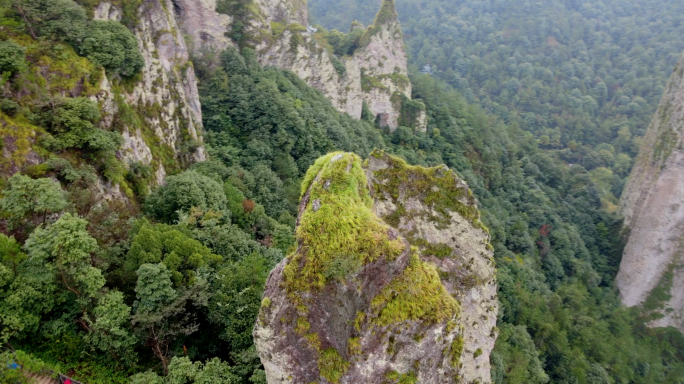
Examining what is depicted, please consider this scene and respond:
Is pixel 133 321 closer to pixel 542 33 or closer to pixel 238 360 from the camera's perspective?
pixel 238 360

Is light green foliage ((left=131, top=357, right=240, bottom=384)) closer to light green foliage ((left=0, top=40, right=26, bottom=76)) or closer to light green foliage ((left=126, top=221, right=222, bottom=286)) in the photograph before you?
light green foliage ((left=126, top=221, right=222, bottom=286))

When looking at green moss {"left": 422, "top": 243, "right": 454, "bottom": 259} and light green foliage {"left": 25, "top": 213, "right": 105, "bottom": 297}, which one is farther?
green moss {"left": 422, "top": 243, "right": 454, "bottom": 259}

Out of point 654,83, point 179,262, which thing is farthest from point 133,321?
point 654,83

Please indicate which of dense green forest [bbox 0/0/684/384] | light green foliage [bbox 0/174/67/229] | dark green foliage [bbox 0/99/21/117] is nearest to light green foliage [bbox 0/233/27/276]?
dense green forest [bbox 0/0/684/384]

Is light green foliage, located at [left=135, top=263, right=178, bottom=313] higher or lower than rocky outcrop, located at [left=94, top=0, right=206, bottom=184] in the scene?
lower

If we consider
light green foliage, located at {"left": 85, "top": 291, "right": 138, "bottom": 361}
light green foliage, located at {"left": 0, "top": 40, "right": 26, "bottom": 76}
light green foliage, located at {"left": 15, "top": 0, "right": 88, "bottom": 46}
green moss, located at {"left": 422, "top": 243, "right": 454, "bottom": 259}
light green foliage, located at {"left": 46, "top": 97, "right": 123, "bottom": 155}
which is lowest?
light green foliage, located at {"left": 85, "top": 291, "right": 138, "bottom": 361}

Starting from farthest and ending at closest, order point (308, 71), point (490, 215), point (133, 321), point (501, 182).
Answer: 1. point (501, 182)
2. point (308, 71)
3. point (490, 215)
4. point (133, 321)

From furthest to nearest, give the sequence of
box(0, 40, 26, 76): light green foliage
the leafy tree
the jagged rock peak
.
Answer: the jagged rock peak, box(0, 40, 26, 76): light green foliage, the leafy tree
